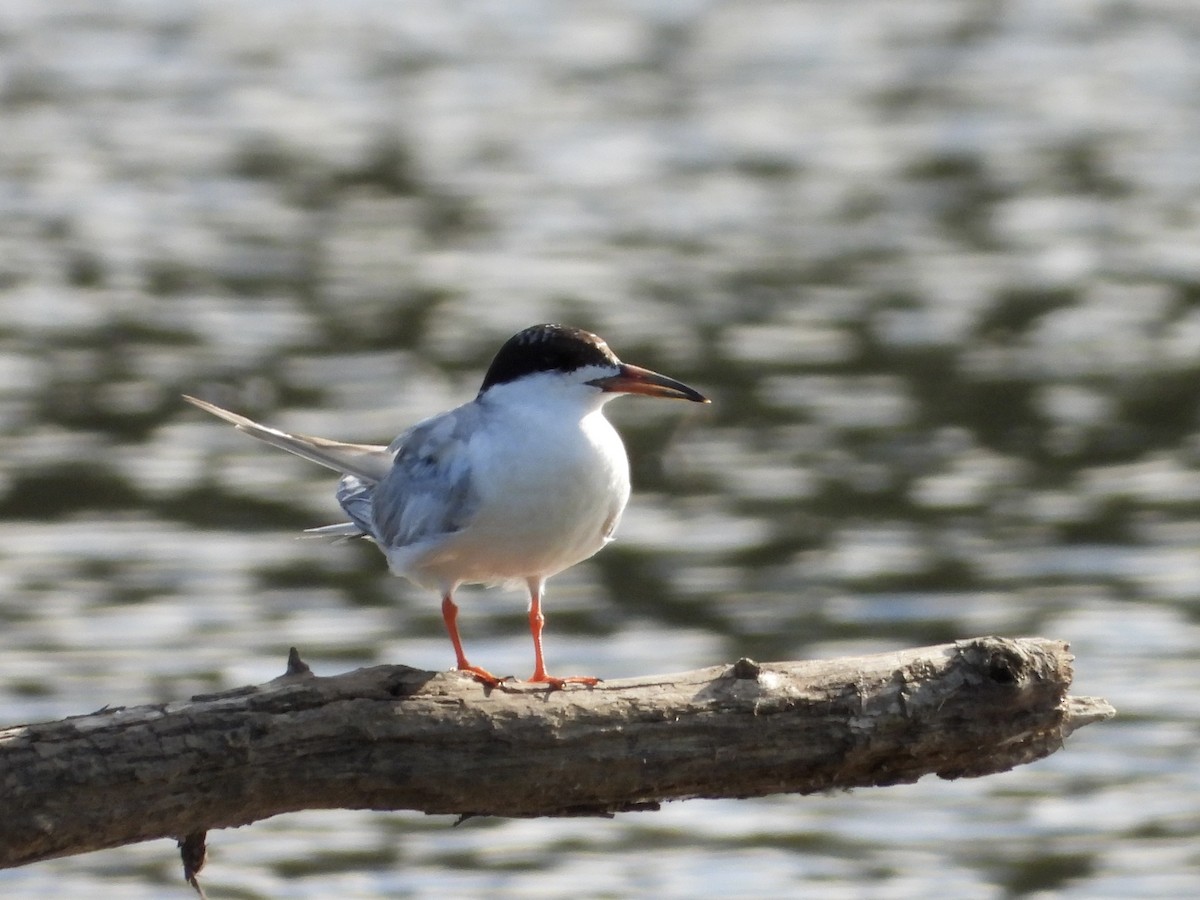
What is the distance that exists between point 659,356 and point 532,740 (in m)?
7.42


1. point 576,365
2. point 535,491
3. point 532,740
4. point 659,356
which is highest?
point 659,356

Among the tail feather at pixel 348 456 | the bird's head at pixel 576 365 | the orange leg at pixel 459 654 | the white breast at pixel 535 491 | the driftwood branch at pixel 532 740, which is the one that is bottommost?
the driftwood branch at pixel 532 740

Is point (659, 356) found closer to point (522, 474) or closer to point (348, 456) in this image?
point (348, 456)

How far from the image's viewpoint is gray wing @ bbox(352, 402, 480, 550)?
615 centimetres

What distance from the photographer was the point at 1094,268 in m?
14.5

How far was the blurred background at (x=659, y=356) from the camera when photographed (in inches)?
339

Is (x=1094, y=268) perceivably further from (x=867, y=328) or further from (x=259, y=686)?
(x=259, y=686)

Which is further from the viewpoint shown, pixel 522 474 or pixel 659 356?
pixel 659 356

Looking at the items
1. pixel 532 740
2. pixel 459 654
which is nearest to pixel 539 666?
pixel 459 654

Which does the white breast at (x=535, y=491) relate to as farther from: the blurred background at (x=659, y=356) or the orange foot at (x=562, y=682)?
the blurred background at (x=659, y=356)

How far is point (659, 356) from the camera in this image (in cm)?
1273

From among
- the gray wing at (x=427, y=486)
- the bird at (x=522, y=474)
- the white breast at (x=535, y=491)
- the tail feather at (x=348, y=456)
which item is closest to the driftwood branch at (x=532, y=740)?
the bird at (x=522, y=474)

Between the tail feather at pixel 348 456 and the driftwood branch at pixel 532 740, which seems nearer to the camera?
the driftwood branch at pixel 532 740

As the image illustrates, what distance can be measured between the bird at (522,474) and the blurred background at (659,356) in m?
2.15
